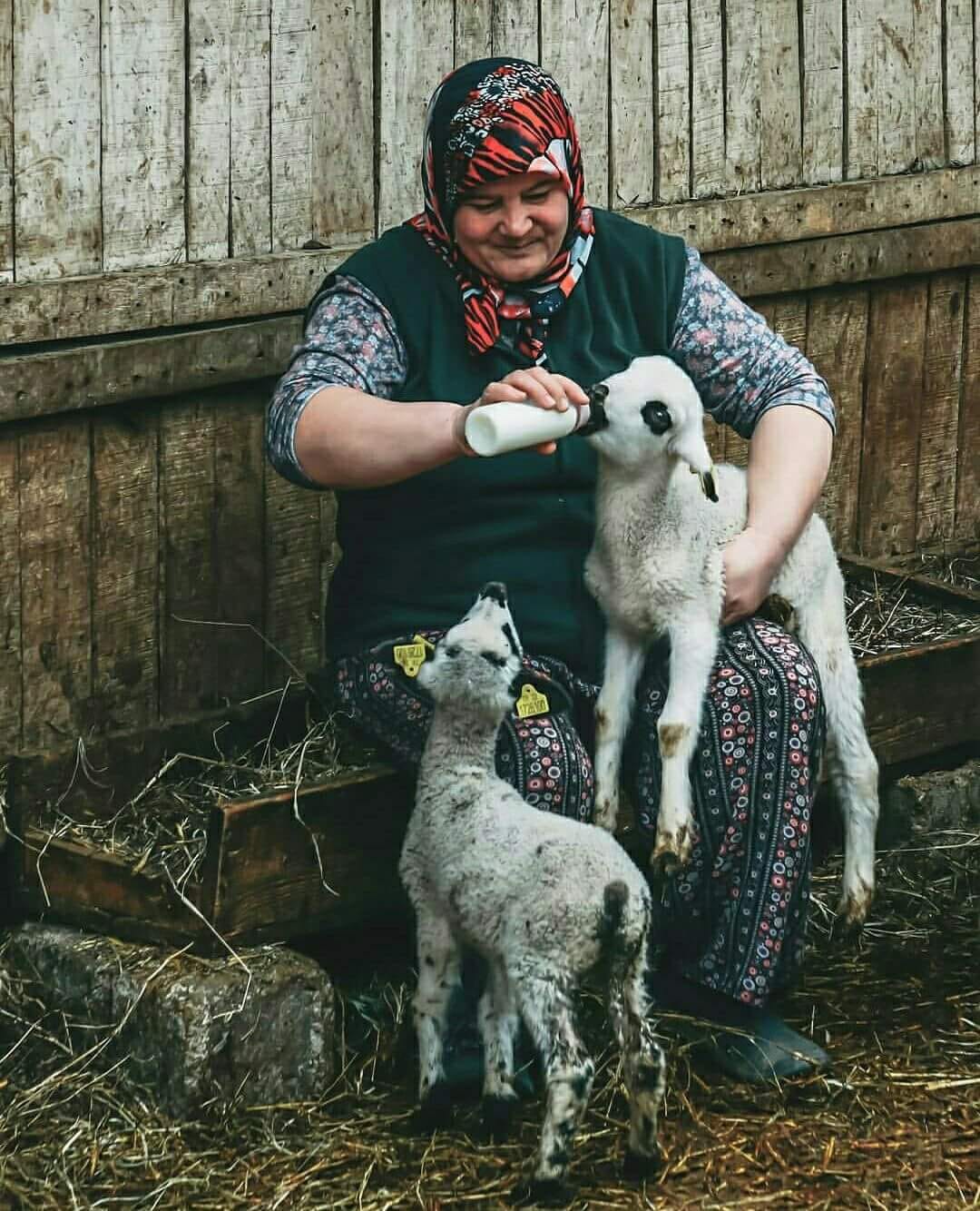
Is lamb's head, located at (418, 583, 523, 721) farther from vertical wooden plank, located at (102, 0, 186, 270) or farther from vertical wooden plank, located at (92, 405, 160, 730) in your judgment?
vertical wooden plank, located at (102, 0, 186, 270)

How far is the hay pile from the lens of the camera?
3410mm

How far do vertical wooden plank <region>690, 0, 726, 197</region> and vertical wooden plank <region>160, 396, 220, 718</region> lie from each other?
1521 mm

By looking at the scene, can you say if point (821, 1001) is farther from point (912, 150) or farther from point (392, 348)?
point (912, 150)

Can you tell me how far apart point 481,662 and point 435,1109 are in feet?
2.62

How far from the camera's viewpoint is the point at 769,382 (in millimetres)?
4047

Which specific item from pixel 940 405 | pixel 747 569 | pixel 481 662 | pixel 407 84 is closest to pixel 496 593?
pixel 481 662

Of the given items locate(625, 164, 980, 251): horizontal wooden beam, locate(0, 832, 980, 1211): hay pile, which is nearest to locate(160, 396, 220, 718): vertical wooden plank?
locate(0, 832, 980, 1211): hay pile

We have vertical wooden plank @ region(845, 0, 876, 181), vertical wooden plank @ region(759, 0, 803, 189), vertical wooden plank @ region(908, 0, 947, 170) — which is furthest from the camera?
vertical wooden plank @ region(908, 0, 947, 170)

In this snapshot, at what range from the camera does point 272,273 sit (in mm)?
4379

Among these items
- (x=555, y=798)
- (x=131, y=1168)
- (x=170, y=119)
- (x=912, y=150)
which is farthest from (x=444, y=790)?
(x=912, y=150)

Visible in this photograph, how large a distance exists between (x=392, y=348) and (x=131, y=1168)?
155 cm

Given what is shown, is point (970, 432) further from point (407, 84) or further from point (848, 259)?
point (407, 84)

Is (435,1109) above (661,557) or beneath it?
beneath

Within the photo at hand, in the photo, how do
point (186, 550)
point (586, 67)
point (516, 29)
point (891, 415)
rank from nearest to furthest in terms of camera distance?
point (186, 550) < point (516, 29) < point (586, 67) < point (891, 415)
